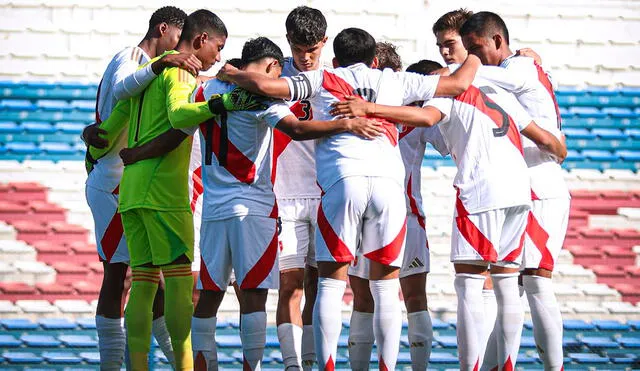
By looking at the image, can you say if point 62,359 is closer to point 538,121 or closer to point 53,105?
point 53,105

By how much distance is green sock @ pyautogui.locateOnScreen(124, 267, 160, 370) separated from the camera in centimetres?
582

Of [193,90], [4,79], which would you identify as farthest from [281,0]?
[193,90]

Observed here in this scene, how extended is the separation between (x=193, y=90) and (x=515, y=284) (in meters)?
2.21

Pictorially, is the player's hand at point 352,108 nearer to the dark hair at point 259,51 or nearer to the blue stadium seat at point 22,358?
the dark hair at point 259,51

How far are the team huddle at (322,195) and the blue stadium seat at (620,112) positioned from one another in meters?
5.42

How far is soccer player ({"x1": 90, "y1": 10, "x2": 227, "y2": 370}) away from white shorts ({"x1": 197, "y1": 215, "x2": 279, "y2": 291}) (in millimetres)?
203

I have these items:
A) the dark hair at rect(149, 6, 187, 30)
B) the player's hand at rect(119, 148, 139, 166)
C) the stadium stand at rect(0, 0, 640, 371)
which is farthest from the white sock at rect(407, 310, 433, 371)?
the stadium stand at rect(0, 0, 640, 371)

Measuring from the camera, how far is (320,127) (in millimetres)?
5543

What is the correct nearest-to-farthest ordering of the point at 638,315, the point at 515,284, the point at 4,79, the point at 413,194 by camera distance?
the point at 515,284 → the point at 413,194 → the point at 638,315 → the point at 4,79

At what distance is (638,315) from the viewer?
33.4ft

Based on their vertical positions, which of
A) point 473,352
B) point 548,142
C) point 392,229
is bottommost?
point 473,352

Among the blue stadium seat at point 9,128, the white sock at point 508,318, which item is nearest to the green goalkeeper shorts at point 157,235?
the white sock at point 508,318

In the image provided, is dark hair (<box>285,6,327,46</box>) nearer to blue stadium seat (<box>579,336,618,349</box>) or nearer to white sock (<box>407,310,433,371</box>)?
white sock (<box>407,310,433,371</box>)

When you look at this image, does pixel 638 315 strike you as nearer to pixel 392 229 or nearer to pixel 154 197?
pixel 392 229
